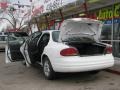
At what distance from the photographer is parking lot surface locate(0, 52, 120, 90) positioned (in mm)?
7324

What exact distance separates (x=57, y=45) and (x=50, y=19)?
11585mm

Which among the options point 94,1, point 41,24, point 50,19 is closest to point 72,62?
point 94,1

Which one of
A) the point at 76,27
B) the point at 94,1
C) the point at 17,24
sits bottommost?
the point at 17,24

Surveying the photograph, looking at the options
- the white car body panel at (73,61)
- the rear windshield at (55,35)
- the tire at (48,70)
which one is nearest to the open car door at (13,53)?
the tire at (48,70)

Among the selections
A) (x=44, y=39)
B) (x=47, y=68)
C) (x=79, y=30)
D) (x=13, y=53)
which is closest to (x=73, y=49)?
(x=79, y=30)

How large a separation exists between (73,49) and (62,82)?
3.82ft

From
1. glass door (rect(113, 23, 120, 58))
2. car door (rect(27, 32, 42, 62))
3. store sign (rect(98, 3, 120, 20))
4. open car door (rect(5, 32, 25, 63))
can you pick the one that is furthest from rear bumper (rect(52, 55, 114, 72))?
store sign (rect(98, 3, 120, 20))

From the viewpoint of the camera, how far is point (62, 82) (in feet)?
26.2

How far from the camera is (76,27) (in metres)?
8.38

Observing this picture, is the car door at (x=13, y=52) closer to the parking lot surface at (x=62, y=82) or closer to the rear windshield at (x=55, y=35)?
the parking lot surface at (x=62, y=82)

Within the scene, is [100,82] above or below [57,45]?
below

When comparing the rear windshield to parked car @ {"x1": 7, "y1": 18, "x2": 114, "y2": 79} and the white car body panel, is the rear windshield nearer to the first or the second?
parked car @ {"x1": 7, "y1": 18, "x2": 114, "y2": 79}

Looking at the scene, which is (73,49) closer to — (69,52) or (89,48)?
(69,52)

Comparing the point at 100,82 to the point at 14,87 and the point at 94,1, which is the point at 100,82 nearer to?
the point at 14,87
